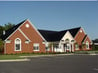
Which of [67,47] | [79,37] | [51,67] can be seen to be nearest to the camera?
[51,67]

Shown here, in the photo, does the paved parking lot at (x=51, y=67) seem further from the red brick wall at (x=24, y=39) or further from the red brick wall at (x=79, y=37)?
the red brick wall at (x=79, y=37)

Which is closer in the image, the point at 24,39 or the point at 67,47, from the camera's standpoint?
the point at 24,39

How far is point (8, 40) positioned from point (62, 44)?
A: 52.4 feet

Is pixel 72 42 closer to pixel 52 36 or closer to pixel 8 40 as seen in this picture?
pixel 52 36

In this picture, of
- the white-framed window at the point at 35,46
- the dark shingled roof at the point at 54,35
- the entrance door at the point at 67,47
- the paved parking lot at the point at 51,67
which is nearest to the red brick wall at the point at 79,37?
the dark shingled roof at the point at 54,35

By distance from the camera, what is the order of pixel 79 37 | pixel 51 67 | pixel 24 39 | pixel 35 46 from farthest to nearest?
1. pixel 79 37
2. pixel 35 46
3. pixel 24 39
4. pixel 51 67

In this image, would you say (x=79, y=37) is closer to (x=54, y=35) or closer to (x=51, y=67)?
(x=54, y=35)

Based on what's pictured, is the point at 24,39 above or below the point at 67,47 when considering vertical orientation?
above

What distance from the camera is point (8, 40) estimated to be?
40344mm

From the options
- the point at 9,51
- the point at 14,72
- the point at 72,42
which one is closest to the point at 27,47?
the point at 9,51

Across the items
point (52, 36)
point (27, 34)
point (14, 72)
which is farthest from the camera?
point (52, 36)

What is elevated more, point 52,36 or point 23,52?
point 52,36

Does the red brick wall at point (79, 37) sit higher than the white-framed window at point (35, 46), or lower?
higher

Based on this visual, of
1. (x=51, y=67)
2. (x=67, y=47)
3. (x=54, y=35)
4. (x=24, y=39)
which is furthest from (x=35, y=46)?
(x=51, y=67)
